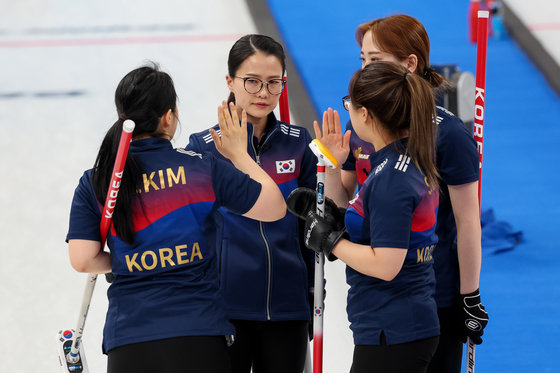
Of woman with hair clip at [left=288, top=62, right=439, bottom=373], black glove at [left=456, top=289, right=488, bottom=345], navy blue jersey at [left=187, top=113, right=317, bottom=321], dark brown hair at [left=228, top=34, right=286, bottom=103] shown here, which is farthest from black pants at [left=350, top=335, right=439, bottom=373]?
dark brown hair at [left=228, top=34, right=286, bottom=103]

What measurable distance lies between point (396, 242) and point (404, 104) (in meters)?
0.42

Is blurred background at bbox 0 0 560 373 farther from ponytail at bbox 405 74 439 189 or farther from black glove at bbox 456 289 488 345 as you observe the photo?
ponytail at bbox 405 74 439 189

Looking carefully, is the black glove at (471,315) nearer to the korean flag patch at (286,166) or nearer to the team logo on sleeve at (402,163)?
the team logo on sleeve at (402,163)

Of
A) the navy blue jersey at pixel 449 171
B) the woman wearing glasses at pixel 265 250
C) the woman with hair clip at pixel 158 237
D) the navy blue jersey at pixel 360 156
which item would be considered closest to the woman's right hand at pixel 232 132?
the woman with hair clip at pixel 158 237

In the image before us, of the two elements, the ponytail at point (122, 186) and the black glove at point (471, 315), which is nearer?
the ponytail at point (122, 186)

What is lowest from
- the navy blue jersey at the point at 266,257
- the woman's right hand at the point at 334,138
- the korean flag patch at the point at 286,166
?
the navy blue jersey at the point at 266,257

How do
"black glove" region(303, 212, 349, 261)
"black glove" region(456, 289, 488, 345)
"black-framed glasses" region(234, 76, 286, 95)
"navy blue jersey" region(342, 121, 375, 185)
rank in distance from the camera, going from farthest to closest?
"black-framed glasses" region(234, 76, 286, 95)
"navy blue jersey" region(342, 121, 375, 185)
"black glove" region(456, 289, 488, 345)
"black glove" region(303, 212, 349, 261)

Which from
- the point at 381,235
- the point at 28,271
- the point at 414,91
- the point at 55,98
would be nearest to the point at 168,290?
the point at 381,235

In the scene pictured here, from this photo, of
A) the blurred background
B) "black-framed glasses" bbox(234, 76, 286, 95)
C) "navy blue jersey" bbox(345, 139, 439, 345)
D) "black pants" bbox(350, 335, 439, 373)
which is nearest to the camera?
"navy blue jersey" bbox(345, 139, 439, 345)

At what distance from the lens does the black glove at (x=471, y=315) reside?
274 cm

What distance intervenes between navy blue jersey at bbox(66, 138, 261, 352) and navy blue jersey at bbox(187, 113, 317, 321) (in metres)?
0.50

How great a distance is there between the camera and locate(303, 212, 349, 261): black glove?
2.55 metres

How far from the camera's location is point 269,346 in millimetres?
3031

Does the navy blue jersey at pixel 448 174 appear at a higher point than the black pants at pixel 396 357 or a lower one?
higher
